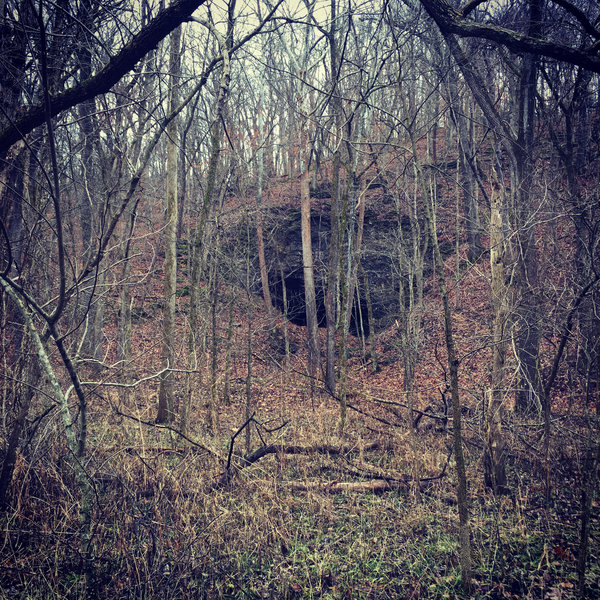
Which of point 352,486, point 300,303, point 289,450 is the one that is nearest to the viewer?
point 352,486

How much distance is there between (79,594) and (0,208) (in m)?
3.54

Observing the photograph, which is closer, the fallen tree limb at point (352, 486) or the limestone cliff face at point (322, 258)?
the fallen tree limb at point (352, 486)

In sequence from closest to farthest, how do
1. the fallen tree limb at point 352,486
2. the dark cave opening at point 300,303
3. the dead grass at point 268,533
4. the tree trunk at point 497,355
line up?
the dead grass at point 268,533 < the tree trunk at point 497,355 < the fallen tree limb at point 352,486 < the dark cave opening at point 300,303

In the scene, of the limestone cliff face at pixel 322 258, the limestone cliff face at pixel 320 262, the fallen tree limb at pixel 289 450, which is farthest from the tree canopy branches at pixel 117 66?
the limestone cliff face at pixel 322 258

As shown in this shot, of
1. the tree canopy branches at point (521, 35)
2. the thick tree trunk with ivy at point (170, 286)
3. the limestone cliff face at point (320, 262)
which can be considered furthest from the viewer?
the limestone cliff face at point (320, 262)

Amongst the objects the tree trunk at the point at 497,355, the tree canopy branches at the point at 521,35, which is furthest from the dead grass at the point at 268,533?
the tree canopy branches at the point at 521,35

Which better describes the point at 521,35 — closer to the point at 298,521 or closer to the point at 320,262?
the point at 298,521

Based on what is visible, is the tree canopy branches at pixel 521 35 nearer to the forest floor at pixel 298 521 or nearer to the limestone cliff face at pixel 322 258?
the forest floor at pixel 298 521

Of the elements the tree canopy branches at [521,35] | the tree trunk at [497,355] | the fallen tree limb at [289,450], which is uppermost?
the tree canopy branches at [521,35]

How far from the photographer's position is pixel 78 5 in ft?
12.9

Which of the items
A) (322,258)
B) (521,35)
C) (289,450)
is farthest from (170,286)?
(322,258)

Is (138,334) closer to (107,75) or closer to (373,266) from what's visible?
(373,266)

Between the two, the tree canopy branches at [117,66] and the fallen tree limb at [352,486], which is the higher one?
the tree canopy branches at [117,66]

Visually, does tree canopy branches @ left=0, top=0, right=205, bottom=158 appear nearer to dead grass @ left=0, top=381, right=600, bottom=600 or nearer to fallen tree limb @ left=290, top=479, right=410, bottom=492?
dead grass @ left=0, top=381, right=600, bottom=600
